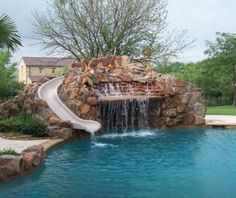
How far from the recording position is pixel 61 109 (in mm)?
16703

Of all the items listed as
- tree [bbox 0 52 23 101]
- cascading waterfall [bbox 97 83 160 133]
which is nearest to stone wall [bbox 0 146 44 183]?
cascading waterfall [bbox 97 83 160 133]

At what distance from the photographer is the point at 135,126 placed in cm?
1905

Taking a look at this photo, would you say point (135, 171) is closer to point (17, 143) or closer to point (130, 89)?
point (17, 143)

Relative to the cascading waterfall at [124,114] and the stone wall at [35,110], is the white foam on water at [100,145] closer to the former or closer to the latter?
the stone wall at [35,110]

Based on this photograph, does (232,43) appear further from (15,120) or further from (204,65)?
(15,120)

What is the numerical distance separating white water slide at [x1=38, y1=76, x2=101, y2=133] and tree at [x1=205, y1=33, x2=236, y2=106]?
21316mm

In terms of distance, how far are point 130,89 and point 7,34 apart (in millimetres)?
9486

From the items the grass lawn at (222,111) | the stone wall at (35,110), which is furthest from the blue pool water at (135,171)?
the grass lawn at (222,111)

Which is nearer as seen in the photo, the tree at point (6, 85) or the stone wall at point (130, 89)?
the stone wall at point (130, 89)

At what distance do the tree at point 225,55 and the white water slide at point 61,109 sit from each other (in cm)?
2132

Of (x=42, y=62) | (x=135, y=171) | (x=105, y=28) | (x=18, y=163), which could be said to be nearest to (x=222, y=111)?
(x=105, y=28)

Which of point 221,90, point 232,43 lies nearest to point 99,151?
point 232,43

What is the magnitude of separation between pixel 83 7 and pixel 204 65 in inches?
654

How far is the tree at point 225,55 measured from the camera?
121ft
